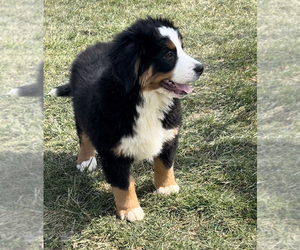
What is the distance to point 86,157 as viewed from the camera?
3.55 meters

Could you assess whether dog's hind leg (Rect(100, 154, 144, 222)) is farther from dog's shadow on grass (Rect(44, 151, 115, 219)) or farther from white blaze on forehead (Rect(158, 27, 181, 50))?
white blaze on forehead (Rect(158, 27, 181, 50))

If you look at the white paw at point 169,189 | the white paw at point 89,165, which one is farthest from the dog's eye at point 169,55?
the white paw at point 89,165

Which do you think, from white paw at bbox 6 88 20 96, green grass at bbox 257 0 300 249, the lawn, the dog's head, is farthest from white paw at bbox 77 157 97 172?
green grass at bbox 257 0 300 249

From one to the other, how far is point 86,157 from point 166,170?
848mm

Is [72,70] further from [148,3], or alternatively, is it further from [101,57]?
[148,3]

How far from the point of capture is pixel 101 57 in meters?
3.24

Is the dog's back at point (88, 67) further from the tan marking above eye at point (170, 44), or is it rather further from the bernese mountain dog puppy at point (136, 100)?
the tan marking above eye at point (170, 44)

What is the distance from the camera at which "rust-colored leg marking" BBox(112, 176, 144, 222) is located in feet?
9.46

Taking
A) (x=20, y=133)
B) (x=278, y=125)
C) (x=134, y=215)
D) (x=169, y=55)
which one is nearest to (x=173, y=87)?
(x=169, y=55)

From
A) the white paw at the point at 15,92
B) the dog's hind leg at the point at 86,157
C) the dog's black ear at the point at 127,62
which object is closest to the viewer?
the dog's black ear at the point at 127,62

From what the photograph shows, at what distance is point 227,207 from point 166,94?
102 cm

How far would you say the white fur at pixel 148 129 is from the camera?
8.74 ft

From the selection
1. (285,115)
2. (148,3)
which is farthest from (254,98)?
(148,3)

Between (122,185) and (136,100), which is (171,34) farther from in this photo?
(122,185)
